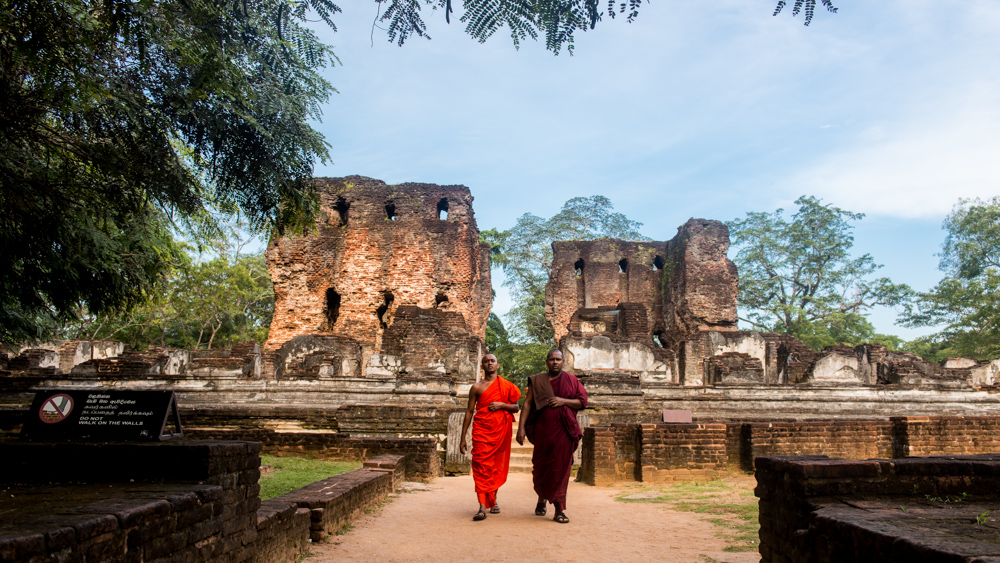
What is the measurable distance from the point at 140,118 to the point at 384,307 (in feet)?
52.0

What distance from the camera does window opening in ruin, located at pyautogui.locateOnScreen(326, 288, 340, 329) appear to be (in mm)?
21688

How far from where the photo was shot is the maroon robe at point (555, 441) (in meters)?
5.18

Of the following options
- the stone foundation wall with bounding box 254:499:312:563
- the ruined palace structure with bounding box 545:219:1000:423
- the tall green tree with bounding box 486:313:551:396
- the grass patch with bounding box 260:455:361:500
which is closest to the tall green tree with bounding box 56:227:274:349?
the tall green tree with bounding box 486:313:551:396

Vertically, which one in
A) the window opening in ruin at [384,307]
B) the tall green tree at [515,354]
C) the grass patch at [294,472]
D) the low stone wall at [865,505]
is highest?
the window opening in ruin at [384,307]

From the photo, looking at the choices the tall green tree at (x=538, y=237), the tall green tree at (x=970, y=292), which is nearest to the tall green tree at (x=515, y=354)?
the tall green tree at (x=538, y=237)

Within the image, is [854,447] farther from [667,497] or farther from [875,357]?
[875,357]

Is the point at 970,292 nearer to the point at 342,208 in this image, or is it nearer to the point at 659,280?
the point at 659,280

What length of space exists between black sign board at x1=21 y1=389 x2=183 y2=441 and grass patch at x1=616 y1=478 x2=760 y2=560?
3427 millimetres

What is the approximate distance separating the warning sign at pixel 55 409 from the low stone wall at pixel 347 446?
4.54 metres

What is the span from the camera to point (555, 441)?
5.36 m

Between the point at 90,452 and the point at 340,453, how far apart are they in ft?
17.5

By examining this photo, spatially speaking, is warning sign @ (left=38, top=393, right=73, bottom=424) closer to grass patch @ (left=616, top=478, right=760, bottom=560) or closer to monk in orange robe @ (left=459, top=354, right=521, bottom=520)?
monk in orange robe @ (left=459, top=354, right=521, bottom=520)

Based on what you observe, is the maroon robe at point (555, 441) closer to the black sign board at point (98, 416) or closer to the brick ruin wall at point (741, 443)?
the brick ruin wall at point (741, 443)

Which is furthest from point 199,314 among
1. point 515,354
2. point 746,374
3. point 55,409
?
point 55,409
